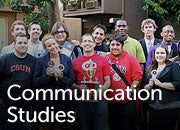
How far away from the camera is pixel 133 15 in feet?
45.1

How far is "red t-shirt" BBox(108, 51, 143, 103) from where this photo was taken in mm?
5625

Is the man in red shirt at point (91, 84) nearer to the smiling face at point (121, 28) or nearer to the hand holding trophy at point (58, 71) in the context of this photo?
the hand holding trophy at point (58, 71)

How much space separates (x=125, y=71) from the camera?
5656mm

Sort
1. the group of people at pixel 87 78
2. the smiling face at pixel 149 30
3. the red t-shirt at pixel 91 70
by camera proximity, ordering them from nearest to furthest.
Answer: the group of people at pixel 87 78
the red t-shirt at pixel 91 70
the smiling face at pixel 149 30

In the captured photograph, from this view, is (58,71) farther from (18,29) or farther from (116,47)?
(18,29)

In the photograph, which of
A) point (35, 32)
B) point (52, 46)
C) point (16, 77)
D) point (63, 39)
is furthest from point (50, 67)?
point (35, 32)

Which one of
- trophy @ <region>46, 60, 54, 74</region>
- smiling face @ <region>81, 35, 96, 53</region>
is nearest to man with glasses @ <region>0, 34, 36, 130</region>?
trophy @ <region>46, 60, 54, 74</region>

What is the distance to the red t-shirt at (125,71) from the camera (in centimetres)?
562

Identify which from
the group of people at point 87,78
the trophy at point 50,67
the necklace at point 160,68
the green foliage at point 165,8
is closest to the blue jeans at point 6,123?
the group of people at point 87,78

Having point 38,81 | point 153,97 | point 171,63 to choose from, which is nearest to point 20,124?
point 38,81

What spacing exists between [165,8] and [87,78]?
7.91m

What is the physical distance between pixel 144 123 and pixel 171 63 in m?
1.20

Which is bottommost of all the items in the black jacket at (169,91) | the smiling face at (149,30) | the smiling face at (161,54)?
the black jacket at (169,91)

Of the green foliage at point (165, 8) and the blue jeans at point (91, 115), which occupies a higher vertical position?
the green foliage at point (165, 8)
